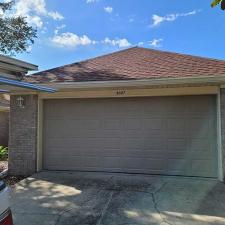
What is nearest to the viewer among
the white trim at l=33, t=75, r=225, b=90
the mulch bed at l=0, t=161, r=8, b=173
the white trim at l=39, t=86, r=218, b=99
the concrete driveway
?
the concrete driveway

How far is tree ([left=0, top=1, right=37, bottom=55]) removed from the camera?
14.5 metres

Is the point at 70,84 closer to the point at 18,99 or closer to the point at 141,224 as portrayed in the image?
the point at 18,99

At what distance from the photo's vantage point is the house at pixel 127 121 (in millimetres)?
8117

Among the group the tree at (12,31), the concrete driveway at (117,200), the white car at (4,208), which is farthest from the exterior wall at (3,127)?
the white car at (4,208)

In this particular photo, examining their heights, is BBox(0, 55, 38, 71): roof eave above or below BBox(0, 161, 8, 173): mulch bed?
above

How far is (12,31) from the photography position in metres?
14.7

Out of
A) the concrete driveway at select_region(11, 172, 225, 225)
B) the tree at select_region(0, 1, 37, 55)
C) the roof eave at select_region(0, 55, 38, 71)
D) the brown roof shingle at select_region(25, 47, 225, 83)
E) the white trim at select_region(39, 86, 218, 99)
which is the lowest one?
the concrete driveway at select_region(11, 172, 225, 225)

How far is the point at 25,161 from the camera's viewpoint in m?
9.14

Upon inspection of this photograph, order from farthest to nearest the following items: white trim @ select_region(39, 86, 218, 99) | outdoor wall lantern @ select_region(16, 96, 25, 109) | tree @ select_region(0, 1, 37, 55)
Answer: tree @ select_region(0, 1, 37, 55) → outdoor wall lantern @ select_region(16, 96, 25, 109) → white trim @ select_region(39, 86, 218, 99)

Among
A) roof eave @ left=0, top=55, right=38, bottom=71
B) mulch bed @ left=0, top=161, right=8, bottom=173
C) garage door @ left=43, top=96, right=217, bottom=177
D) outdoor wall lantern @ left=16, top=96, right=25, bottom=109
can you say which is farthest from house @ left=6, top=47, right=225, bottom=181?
roof eave @ left=0, top=55, right=38, bottom=71

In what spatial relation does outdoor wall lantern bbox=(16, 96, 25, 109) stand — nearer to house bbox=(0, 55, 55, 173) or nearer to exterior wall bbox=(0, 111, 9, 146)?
house bbox=(0, 55, 55, 173)

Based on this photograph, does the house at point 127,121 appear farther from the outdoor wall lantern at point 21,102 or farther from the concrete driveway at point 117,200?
the concrete driveway at point 117,200

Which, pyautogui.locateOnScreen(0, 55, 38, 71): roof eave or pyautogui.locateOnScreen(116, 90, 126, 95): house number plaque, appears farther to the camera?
pyautogui.locateOnScreen(116, 90, 126, 95): house number plaque

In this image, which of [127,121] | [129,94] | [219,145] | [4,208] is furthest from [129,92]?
[4,208]
